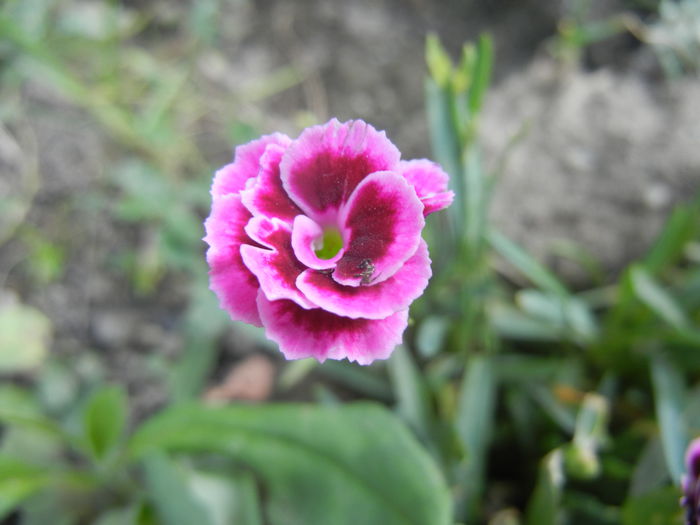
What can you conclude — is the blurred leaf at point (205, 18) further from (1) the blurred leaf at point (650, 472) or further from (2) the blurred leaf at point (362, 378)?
(1) the blurred leaf at point (650, 472)

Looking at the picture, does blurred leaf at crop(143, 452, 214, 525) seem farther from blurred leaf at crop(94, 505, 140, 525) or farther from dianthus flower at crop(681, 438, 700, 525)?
dianthus flower at crop(681, 438, 700, 525)

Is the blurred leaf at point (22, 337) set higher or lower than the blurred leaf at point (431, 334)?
higher

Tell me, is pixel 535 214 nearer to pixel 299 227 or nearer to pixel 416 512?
pixel 416 512

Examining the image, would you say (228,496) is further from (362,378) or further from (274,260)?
(274,260)

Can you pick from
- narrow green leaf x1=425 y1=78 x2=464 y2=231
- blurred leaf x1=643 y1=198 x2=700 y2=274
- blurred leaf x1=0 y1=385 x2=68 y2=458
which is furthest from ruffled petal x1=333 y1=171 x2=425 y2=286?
blurred leaf x1=0 y1=385 x2=68 y2=458

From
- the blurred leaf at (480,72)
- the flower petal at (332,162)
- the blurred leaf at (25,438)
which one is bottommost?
the blurred leaf at (25,438)

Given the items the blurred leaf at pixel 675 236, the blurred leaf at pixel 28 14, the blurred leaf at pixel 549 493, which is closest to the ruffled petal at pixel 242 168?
the blurred leaf at pixel 549 493

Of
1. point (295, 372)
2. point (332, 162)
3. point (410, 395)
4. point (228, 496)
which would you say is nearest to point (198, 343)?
point (295, 372)
